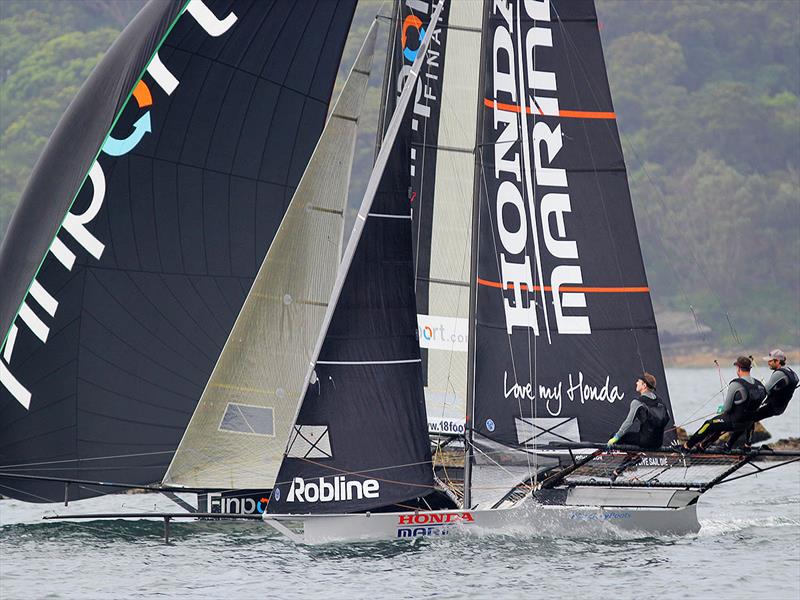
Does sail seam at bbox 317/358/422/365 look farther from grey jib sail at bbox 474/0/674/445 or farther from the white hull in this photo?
the white hull

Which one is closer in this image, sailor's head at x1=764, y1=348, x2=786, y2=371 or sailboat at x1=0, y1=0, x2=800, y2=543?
sailboat at x1=0, y1=0, x2=800, y2=543

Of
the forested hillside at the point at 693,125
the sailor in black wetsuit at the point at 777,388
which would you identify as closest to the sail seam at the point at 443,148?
the sailor in black wetsuit at the point at 777,388

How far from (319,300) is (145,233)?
5.99 ft

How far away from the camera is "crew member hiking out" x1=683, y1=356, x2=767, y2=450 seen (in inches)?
534

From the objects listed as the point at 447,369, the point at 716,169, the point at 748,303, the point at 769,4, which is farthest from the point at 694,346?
the point at 447,369

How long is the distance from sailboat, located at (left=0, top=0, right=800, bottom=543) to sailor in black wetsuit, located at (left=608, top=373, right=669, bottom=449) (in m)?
0.28

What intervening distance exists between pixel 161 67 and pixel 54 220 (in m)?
1.81

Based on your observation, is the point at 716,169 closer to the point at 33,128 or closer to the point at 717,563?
the point at 33,128

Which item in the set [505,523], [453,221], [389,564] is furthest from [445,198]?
[389,564]

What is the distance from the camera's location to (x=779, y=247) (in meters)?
71.4

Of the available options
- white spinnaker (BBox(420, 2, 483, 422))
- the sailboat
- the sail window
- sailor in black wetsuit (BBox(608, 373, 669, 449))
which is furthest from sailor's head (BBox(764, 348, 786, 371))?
the sail window

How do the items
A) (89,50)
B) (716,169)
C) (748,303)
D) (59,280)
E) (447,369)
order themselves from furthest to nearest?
(89,50) < (716,169) < (748,303) < (447,369) < (59,280)

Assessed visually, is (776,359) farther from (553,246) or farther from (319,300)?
(319,300)

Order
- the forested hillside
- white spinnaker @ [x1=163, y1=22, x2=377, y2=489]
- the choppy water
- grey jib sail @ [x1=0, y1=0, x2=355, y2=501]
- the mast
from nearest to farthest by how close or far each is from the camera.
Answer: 1. the choppy water
2. the mast
3. white spinnaker @ [x1=163, y1=22, x2=377, y2=489]
4. grey jib sail @ [x1=0, y1=0, x2=355, y2=501]
5. the forested hillside
